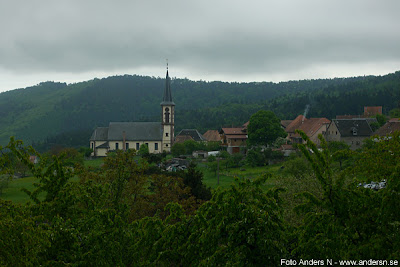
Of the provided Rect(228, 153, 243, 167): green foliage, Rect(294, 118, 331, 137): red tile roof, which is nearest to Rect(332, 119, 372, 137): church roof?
Rect(294, 118, 331, 137): red tile roof

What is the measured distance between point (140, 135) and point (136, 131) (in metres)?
1.82

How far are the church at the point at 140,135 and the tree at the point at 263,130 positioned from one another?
81.1ft

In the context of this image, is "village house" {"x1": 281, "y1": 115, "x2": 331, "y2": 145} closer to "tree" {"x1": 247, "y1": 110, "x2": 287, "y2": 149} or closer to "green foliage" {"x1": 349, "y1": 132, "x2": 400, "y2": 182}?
"tree" {"x1": 247, "y1": 110, "x2": 287, "y2": 149}

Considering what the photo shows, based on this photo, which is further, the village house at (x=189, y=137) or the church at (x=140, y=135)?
the village house at (x=189, y=137)

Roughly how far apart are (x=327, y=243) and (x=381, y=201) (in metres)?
1.41

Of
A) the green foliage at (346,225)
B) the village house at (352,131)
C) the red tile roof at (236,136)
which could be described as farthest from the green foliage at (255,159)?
the green foliage at (346,225)

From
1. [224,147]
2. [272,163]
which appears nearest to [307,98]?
[224,147]

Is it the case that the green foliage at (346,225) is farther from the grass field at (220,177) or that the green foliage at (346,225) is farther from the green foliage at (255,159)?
the green foliage at (255,159)

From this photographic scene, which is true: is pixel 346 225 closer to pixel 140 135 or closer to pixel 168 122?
pixel 168 122

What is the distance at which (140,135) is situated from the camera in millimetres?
100312

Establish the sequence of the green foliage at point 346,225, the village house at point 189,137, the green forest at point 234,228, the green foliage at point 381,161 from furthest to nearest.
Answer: the village house at point 189,137 < the green foliage at point 381,161 < the green forest at point 234,228 < the green foliage at point 346,225

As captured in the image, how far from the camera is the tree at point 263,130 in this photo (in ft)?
251

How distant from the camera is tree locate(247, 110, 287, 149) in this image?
7650cm

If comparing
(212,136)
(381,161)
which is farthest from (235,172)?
(212,136)
